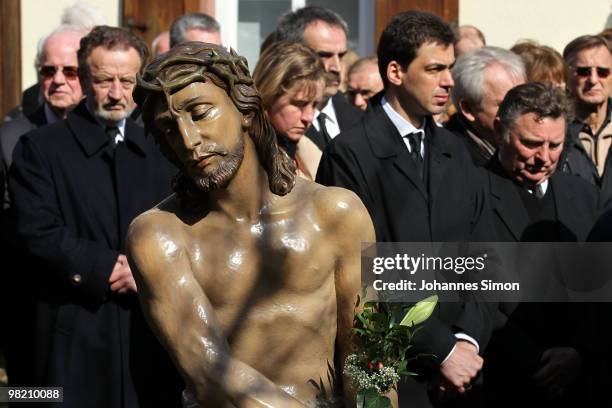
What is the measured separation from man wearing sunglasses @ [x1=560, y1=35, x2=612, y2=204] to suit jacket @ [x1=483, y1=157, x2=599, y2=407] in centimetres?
141

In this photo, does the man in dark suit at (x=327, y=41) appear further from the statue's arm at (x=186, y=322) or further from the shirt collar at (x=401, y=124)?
the statue's arm at (x=186, y=322)

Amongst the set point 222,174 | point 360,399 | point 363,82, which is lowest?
point 360,399

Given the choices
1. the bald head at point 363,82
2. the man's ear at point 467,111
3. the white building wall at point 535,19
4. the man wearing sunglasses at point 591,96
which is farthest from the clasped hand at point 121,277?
the white building wall at point 535,19

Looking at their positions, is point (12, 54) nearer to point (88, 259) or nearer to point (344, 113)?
point (344, 113)

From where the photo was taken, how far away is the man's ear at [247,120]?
3713mm

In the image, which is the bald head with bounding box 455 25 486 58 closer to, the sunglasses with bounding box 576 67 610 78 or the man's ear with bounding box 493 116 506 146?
the sunglasses with bounding box 576 67 610 78

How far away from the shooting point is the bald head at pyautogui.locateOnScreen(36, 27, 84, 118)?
6871mm

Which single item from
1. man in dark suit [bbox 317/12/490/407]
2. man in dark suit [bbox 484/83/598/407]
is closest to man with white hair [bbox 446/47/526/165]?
man in dark suit [bbox 484/83/598/407]

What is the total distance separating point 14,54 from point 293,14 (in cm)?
321

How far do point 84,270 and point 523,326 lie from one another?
1952 mm

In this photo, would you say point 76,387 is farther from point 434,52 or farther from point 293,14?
point 293,14

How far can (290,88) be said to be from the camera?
5.95 meters

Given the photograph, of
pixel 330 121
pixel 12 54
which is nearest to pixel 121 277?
pixel 330 121

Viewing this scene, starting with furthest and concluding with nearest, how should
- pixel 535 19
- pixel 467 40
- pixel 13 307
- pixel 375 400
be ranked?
pixel 535 19 → pixel 467 40 → pixel 13 307 → pixel 375 400
